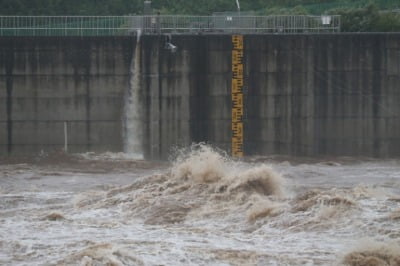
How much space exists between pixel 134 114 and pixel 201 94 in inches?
82.7

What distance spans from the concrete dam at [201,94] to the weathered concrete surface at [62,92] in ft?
0.10

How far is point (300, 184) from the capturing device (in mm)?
25234

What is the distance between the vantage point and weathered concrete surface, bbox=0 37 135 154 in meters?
30.6

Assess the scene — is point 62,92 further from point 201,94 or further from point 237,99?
→ point 237,99

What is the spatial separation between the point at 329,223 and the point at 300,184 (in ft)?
20.5

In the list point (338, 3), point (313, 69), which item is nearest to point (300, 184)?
point (313, 69)

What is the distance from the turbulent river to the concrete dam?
335 centimetres

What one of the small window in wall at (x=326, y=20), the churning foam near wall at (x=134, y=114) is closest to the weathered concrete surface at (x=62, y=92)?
the churning foam near wall at (x=134, y=114)

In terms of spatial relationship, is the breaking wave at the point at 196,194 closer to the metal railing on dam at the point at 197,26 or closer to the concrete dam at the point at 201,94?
the concrete dam at the point at 201,94

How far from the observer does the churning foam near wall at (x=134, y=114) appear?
30.9 meters

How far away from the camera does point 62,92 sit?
101ft

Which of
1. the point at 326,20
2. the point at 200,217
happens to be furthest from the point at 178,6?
the point at 200,217

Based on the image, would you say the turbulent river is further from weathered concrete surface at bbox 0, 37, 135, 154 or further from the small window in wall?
the small window in wall

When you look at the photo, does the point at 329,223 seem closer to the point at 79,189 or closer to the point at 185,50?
the point at 79,189
